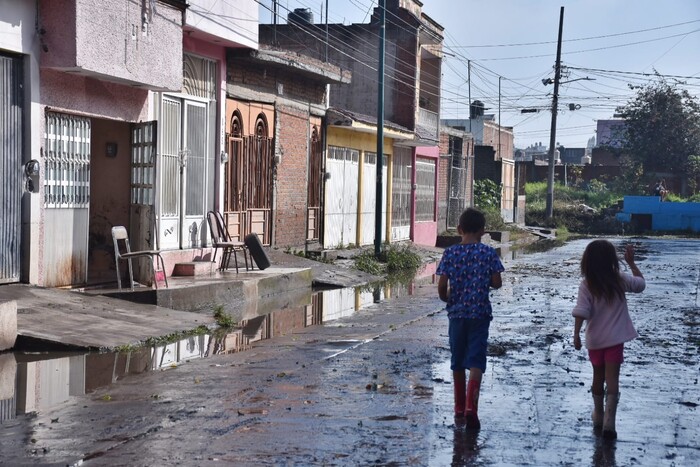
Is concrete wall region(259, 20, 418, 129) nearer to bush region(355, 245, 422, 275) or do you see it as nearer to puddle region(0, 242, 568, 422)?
bush region(355, 245, 422, 275)

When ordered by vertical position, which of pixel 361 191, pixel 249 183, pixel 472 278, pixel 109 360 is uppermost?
pixel 249 183

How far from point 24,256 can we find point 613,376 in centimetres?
865

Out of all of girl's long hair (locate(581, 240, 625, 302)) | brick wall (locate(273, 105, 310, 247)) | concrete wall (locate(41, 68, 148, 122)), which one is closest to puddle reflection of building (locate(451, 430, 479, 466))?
girl's long hair (locate(581, 240, 625, 302))

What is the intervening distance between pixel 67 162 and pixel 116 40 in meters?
1.87

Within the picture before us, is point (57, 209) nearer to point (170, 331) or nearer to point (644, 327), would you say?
point (170, 331)

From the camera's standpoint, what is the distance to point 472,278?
832cm

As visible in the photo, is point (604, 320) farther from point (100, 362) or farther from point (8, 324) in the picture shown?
point (8, 324)

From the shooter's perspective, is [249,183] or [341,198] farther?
[341,198]

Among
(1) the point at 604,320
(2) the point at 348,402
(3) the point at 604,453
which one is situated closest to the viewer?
(3) the point at 604,453

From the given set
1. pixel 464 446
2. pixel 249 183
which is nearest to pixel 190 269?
pixel 249 183

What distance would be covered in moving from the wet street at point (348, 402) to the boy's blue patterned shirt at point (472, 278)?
0.87m

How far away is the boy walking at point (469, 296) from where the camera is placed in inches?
326

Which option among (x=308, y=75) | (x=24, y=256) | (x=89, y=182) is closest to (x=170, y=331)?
(x=24, y=256)

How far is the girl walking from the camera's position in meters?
8.02
